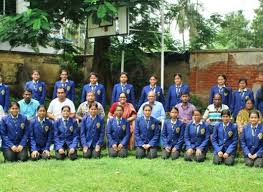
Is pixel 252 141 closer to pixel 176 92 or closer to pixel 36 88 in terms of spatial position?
pixel 176 92

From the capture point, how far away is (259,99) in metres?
10.5

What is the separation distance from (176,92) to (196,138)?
1.47 meters

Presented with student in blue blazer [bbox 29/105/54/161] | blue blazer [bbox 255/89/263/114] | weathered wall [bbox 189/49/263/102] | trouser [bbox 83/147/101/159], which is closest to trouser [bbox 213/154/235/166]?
blue blazer [bbox 255/89/263/114]

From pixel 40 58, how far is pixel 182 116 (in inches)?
315

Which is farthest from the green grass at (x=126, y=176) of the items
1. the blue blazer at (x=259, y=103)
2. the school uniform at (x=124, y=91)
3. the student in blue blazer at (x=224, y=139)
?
the school uniform at (x=124, y=91)

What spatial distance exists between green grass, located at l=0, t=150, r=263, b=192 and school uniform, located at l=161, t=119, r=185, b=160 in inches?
20.5

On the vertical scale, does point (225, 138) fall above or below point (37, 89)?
below

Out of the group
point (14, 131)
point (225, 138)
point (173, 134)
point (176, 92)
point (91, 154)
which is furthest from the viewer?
point (176, 92)

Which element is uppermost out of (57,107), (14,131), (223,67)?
(223,67)

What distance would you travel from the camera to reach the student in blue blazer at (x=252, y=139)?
348 inches

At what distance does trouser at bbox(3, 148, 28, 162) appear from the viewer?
9.22 metres

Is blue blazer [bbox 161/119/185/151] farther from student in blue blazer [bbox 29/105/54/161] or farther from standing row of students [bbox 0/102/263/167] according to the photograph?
student in blue blazer [bbox 29/105/54/161]

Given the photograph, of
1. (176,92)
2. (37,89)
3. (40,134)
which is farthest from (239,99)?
(37,89)

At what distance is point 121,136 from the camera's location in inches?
390
